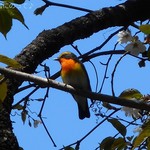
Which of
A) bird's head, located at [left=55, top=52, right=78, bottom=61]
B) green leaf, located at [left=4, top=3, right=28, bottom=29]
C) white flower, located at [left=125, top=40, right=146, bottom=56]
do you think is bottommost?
green leaf, located at [left=4, top=3, right=28, bottom=29]

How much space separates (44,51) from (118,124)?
0.60 meters

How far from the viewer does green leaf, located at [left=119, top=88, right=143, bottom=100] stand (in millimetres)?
2109

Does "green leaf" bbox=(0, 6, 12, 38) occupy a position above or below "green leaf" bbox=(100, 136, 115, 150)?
above

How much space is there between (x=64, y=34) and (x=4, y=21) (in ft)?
3.33

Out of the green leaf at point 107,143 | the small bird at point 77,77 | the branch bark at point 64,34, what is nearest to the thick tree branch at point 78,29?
the branch bark at point 64,34

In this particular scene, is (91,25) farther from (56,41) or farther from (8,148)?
(8,148)

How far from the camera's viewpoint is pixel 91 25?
292cm

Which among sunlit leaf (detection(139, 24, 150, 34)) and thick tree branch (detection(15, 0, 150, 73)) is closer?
sunlit leaf (detection(139, 24, 150, 34))

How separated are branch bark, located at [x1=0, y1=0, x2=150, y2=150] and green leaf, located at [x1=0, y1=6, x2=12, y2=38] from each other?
476 millimetres

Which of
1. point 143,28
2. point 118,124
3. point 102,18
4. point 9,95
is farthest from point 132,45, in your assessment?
point 143,28

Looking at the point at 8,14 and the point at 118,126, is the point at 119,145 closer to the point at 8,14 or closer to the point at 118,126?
the point at 118,126

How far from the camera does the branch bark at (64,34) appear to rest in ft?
7.00

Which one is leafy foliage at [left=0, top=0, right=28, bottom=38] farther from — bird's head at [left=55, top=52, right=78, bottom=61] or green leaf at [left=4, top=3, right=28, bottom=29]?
bird's head at [left=55, top=52, right=78, bottom=61]

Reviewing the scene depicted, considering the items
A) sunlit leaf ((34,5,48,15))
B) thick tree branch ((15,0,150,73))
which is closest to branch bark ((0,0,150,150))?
thick tree branch ((15,0,150,73))
